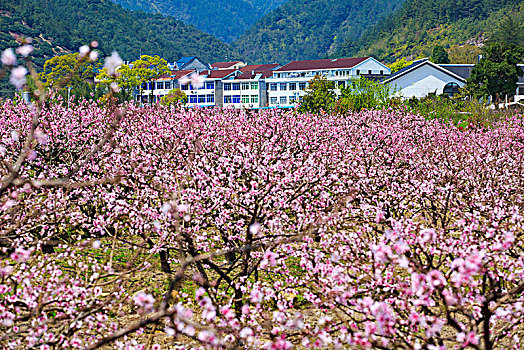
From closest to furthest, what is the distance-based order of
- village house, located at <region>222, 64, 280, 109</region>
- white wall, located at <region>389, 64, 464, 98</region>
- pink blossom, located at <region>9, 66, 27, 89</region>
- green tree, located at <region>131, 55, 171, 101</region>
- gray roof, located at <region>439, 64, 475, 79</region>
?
pink blossom, located at <region>9, 66, 27, 89</region> → green tree, located at <region>131, 55, 171, 101</region> → white wall, located at <region>389, 64, 464, 98</region> → gray roof, located at <region>439, 64, 475, 79</region> → village house, located at <region>222, 64, 280, 109</region>

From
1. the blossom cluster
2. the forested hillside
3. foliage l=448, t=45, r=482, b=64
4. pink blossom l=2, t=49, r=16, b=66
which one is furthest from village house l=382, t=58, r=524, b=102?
pink blossom l=2, t=49, r=16, b=66

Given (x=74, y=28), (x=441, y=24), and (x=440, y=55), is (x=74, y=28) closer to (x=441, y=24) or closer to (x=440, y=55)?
(x=440, y=55)

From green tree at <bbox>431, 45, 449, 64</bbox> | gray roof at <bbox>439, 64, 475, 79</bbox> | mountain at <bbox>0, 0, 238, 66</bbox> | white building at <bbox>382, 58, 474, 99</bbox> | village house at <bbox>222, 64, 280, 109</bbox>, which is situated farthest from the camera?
mountain at <bbox>0, 0, 238, 66</bbox>

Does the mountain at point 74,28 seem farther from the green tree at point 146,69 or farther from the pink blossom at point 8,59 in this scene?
the pink blossom at point 8,59

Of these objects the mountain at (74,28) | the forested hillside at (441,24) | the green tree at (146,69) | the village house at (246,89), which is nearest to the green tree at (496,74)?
the green tree at (146,69)

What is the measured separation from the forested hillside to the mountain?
252 ft

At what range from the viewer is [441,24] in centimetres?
14700

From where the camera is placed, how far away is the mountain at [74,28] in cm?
12362

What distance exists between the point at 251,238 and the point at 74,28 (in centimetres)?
16329

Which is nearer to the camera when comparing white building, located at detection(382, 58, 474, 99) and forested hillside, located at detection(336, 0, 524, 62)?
white building, located at detection(382, 58, 474, 99)

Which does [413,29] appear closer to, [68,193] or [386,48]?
[386,48]

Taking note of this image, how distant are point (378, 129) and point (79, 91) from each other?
5473 centimetres

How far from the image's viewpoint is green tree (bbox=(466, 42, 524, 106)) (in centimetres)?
6056

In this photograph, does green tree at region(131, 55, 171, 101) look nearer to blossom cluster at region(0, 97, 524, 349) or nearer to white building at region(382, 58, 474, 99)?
white building at region(382, 58, 474, 99)
